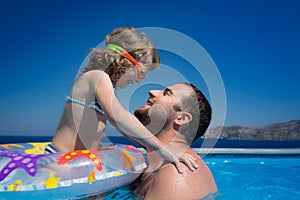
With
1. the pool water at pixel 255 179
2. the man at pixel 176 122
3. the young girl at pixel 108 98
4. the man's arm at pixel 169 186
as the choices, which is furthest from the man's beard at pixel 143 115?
the pool water at pixel 255 179

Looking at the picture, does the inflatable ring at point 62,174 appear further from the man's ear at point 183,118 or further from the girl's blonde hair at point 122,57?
the girl's blonde hair at point 122,57

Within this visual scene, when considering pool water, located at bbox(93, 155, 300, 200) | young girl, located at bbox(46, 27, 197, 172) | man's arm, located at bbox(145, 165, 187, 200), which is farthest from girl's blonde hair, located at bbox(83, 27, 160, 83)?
pool water, located at bbox(93, 155, 300, 200)

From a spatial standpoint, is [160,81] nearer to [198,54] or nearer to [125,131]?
[198,54]

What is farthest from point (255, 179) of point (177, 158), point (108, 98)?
point (108, 98)

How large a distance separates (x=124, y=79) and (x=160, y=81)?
0.40 meters

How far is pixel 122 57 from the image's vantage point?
3148mm

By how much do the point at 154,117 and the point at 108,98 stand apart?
497 mm

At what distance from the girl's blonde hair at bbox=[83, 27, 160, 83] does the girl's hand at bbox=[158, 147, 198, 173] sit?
0.91m

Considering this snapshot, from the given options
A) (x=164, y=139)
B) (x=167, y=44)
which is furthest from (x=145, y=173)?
(x=167, y=44)

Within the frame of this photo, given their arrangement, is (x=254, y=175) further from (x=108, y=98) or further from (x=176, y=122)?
(x=108, y=98)

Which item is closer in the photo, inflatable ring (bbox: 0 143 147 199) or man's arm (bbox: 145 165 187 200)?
inflatable ring (bbox: 0 143 147 199)

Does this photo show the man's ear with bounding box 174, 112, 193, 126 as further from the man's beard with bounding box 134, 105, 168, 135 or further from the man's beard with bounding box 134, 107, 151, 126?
the man's beard with bounding box 134, 107, 151, 126

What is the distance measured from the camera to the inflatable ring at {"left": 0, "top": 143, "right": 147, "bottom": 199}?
7.50ft

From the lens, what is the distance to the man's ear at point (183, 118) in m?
2.88
